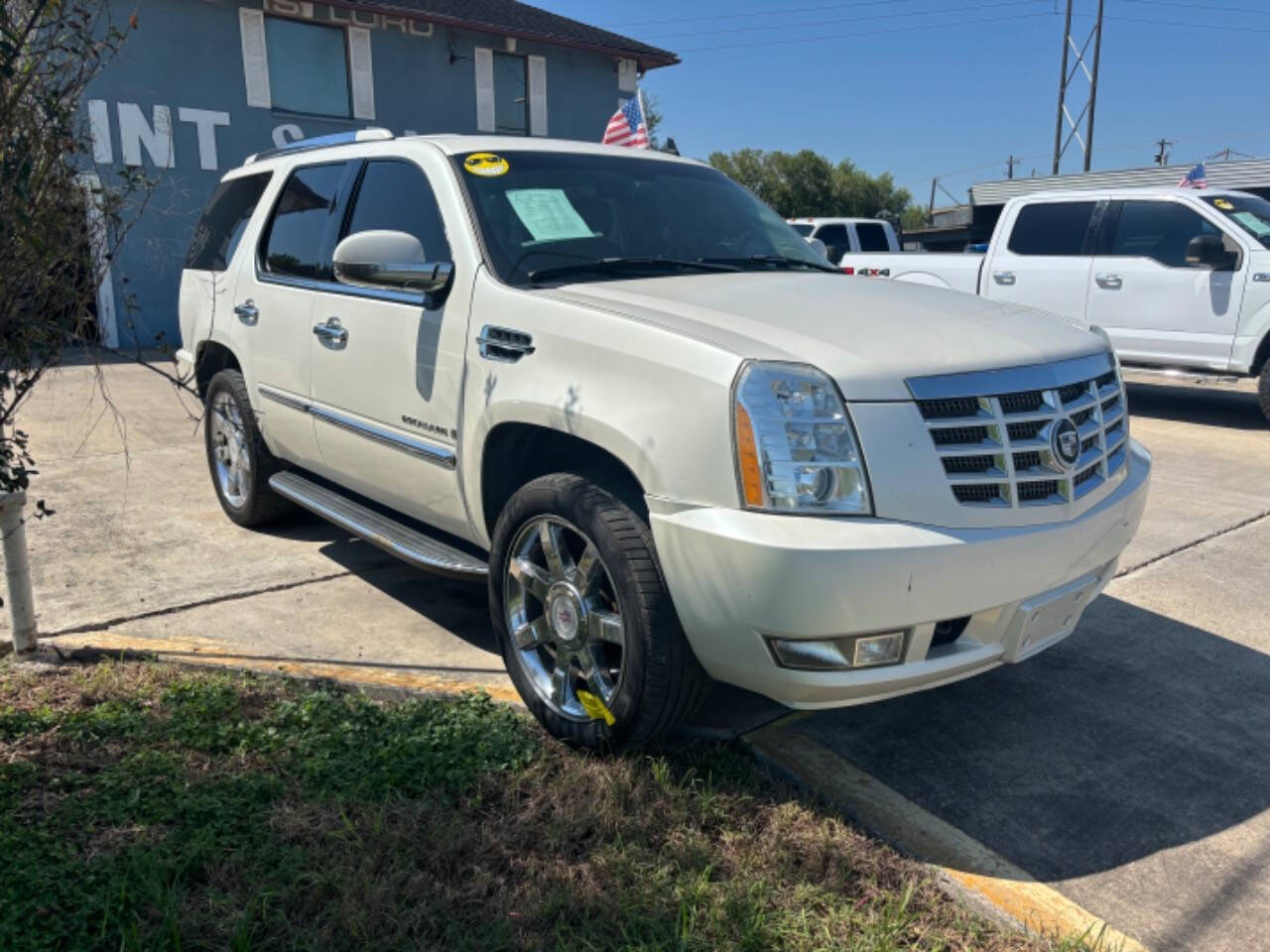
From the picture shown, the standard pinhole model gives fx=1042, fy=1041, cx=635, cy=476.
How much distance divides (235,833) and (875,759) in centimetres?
189

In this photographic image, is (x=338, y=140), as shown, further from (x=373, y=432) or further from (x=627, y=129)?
(x=627, y=129)

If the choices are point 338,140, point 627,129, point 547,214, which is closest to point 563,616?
point 547,214

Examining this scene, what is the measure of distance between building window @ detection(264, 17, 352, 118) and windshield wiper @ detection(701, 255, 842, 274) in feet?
49.5

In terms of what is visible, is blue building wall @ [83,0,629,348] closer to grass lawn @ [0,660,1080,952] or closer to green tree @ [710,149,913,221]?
grass lawn @ [0,660,1080,952]

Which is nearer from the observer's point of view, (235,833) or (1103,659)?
(235,833)

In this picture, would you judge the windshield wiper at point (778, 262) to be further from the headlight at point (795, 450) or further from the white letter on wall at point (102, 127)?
the white letter on wall at point (102, 127)

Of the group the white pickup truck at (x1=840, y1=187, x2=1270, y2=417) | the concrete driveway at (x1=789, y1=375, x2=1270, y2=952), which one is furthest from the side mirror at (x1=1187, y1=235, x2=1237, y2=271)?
the concrete driveway at (x1=789, y1=375, x2=1270, y2=952)

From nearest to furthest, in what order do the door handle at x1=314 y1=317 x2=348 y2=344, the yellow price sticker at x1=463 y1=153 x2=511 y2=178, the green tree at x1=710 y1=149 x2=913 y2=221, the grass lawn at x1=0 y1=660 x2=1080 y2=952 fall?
A: the grass lawn at x1=0 y1=660 x2=1080 y2=952
the yellow price sticker at x1=463 y1=153 x2=511 y2=178
the door handle at x1=314 y1=317 x2=348 y2=344
the green tree at x1=710 y1=149 x2=913 y2=221

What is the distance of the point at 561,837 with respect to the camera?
274 cm

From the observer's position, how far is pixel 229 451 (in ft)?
19.1

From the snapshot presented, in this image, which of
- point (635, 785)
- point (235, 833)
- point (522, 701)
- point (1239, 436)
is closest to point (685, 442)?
point (635, 785)

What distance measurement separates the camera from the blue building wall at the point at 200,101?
50.6 ft

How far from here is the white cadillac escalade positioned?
8.73 feet

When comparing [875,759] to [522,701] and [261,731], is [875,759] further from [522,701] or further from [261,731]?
[261,731]
